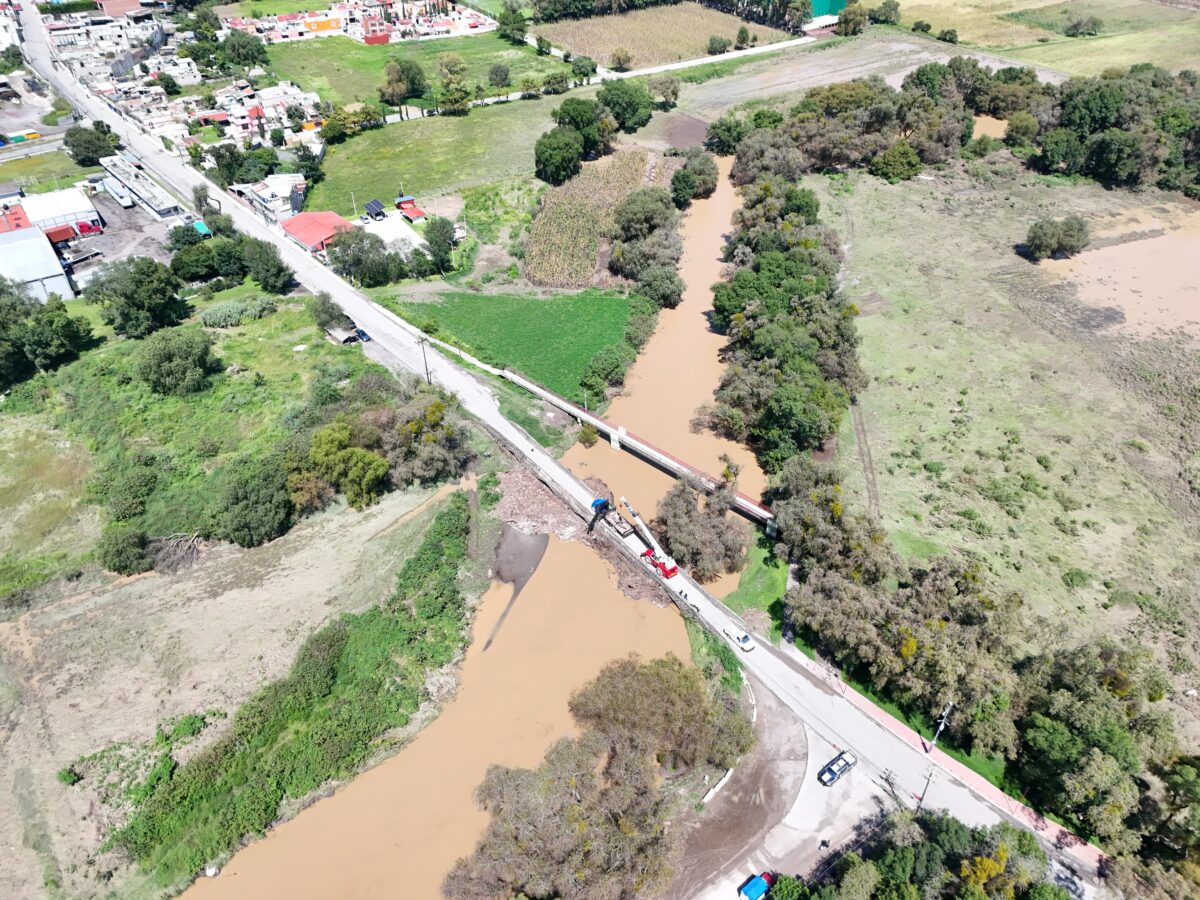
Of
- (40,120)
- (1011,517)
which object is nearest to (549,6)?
(40,120)

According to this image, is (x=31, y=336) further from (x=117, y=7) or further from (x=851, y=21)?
(x=851, y=21)

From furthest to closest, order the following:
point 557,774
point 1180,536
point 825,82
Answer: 1. point 825,82
2. point 1180,536
3. point 557,774

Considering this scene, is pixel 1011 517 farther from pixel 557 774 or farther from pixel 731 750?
pixel 557 774

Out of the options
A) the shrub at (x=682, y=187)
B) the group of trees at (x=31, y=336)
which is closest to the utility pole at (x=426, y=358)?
the group of trees at (x=31, y=336)

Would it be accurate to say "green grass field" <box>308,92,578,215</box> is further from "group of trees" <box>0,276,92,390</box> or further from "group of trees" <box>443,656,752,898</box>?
"group of trees" <box>443,656,752,898</box>

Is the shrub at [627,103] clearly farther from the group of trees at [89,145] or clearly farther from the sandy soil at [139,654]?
the sandy soil at [139,654]

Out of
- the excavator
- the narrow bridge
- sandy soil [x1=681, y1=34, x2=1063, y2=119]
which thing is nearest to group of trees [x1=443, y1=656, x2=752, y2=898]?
the excavator
